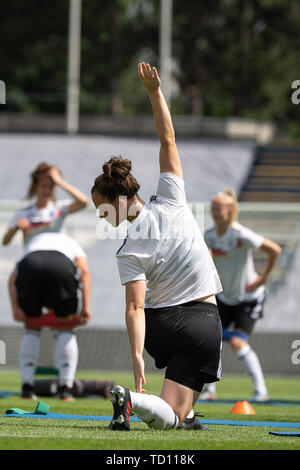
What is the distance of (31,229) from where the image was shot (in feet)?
29.2

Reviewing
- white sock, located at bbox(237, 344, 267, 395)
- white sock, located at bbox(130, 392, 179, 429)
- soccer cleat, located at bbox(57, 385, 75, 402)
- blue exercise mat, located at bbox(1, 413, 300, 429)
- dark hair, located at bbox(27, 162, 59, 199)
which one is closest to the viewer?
white sock, located at bbox(130, 392, 179, 429)

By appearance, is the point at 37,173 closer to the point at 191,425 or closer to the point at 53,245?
the point at 53,245

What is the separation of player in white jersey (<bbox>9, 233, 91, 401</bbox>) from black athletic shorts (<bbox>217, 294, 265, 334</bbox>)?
1.85m

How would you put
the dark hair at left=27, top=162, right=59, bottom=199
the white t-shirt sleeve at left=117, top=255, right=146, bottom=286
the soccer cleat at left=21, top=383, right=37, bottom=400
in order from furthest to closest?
1. the dark hair at left=27, top=162, right=59, bottom=199
2. the soccer cleat at left=21, top=383, right=37, bottom=400
3. the white t-shirt sleeve at left=117, top=255, right=146, bottom=286

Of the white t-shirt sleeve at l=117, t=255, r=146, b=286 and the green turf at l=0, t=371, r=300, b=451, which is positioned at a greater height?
the white t-shirt sleeve at l=117, t=255, r=146, b=286

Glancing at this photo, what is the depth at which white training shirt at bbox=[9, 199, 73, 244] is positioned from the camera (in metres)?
8.90

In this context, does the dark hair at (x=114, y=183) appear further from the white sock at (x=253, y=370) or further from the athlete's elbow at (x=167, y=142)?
the white sock at (x=253, y=370)

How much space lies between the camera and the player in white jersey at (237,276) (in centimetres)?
966

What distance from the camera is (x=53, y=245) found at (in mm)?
8625

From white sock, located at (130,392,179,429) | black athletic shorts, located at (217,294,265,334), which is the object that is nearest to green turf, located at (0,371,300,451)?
white sock, located at (130,392,179,429)

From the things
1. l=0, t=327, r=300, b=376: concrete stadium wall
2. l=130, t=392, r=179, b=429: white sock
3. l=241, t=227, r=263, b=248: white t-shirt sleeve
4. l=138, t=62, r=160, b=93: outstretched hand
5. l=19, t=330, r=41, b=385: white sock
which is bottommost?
l=0, t=327, r=300, b=376: concrete stadium wall

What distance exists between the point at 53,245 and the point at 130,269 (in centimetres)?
339

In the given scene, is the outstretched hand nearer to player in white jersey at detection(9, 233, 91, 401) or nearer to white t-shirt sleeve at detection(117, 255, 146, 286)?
white t-shirt sleeve at detection(117, 255, 146, 286)
